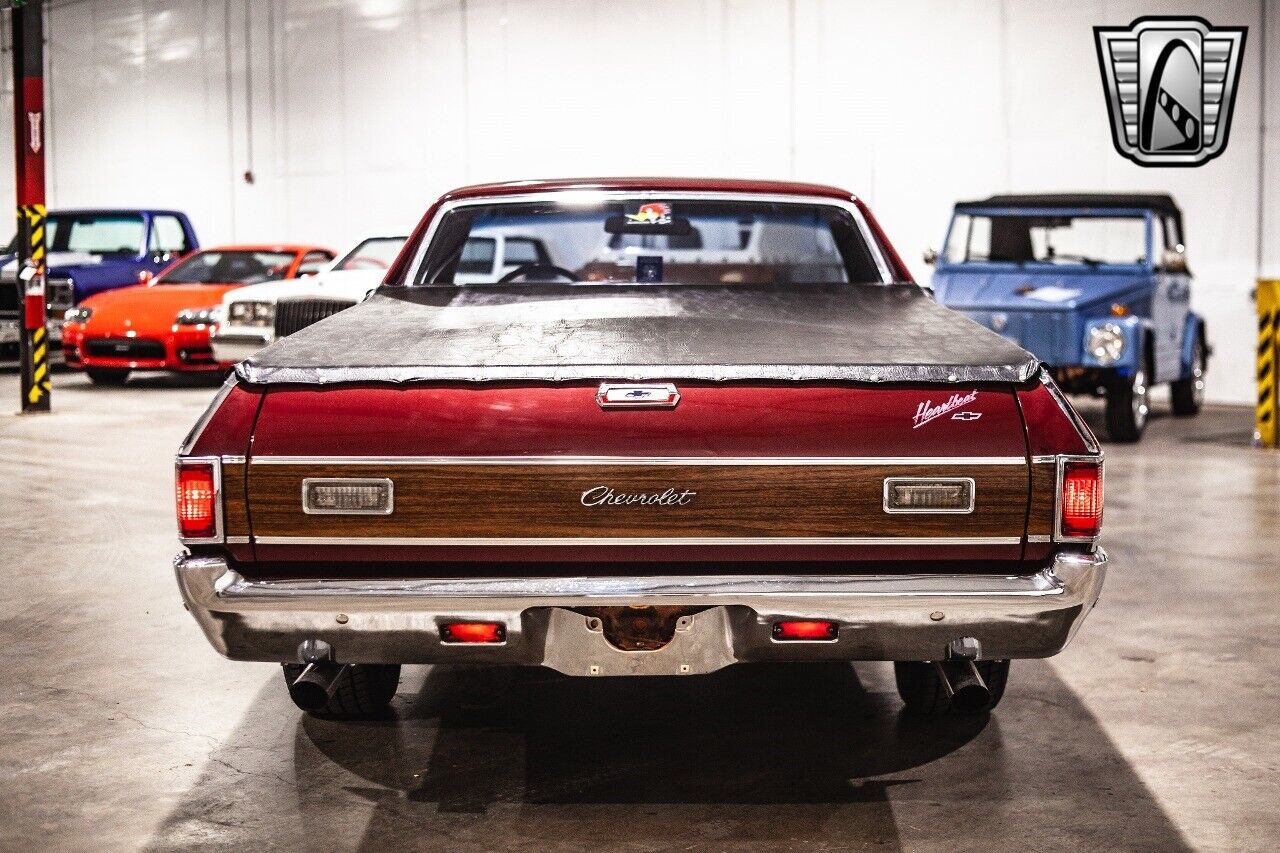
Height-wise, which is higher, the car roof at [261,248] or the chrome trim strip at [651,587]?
the car roof at [261,248]

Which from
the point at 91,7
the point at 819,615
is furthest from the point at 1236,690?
the point at 91,7

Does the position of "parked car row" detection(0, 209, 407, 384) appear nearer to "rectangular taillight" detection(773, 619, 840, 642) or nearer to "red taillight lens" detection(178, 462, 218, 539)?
"red taillight lens" detection(178, 462, 218, 539)

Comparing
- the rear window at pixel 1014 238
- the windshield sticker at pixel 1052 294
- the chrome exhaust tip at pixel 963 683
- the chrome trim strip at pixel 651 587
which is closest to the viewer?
the chrome trim strip at pixel 651 587

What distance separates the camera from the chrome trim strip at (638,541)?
10.1 ft

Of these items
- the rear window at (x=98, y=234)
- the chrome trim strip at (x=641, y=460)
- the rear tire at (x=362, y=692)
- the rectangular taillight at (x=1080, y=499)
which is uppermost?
the rear window at (x=98, y=234)

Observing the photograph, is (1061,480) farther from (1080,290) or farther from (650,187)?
(1080,290)

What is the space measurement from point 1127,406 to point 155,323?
364 inches

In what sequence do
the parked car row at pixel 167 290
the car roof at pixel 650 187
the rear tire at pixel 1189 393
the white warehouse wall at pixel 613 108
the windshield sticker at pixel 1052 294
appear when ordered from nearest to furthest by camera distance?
1. the car roof at pixel 650 187
2. the windshield sticker at pixel 1052 294
3. the parked car row at pixel 167 290
4. the rear tire at pixel 1189 393
5. the white warehouse wall at pixel 613 108

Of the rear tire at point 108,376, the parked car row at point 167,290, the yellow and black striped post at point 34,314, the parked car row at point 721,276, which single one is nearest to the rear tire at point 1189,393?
the parked car row at point 721,276

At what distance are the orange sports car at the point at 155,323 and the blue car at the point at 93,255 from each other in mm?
801

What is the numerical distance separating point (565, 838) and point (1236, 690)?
7.65ft

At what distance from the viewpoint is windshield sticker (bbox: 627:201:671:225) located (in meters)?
4.77

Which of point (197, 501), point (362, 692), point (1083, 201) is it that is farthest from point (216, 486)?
point (1083, 201)

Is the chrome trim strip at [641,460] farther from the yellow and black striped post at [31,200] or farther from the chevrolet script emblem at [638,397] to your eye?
the yellow and black striped post at [31,200]
